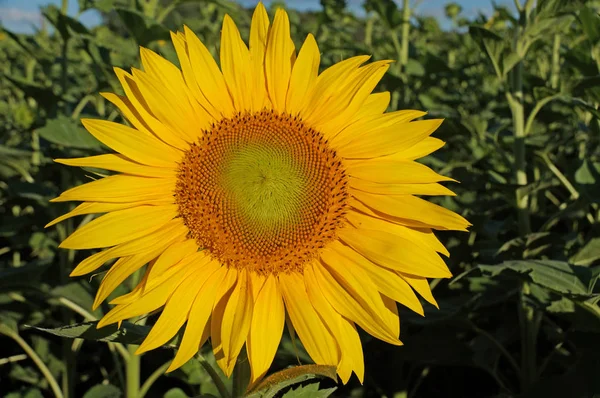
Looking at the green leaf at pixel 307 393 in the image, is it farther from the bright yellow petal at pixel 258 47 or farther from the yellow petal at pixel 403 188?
the bright yellow petal at pixel 258 47

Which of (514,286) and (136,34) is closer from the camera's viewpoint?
(514,286)

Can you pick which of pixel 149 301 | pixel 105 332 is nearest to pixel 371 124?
pixel 149 301

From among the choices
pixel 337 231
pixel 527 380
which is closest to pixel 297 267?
pixel 337 231

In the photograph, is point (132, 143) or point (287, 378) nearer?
point (287, 378)

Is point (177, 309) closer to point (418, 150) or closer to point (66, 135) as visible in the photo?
Answer: point (418, 150)

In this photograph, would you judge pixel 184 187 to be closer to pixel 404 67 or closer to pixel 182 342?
pixel 182 342

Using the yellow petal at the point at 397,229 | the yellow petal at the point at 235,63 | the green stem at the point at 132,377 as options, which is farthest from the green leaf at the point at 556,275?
the green stem at the point at 132,377
